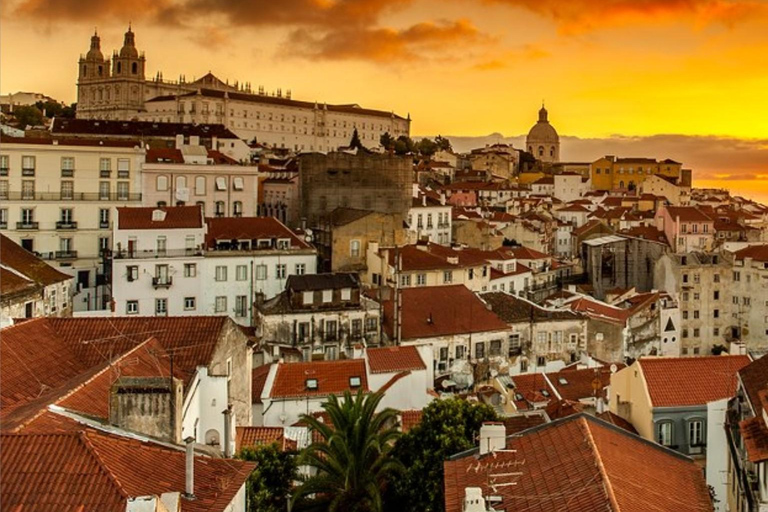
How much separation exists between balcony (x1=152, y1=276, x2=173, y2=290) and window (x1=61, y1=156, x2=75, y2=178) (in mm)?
11366

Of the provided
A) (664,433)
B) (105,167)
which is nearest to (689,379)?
(664,433)

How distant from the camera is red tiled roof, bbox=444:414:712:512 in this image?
12789 mm

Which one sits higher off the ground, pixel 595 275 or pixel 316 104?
pixel 316 104

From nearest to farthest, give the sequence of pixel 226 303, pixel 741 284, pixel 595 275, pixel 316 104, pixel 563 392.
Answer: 1. pixel 563 392
2. pixel 226 303
3. pixel 741 284
4. pixel 595 275
5. pixel 316 104

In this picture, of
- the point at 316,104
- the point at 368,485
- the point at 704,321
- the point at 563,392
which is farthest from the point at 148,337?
the point at 316,104

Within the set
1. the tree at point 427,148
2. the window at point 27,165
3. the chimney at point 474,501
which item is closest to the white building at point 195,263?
the window at point 27,165

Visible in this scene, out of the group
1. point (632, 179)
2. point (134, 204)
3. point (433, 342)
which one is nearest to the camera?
point (433, 342)

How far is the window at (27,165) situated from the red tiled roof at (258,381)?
22140 mm

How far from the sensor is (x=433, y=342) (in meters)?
39.6

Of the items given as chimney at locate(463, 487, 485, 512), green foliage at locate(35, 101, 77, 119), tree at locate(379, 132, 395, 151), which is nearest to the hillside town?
chimney at locate(463, 487, 485, 512)

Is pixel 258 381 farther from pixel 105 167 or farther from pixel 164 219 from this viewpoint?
pixel 105 167

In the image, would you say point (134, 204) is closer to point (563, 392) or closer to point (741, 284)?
point (563, 392)

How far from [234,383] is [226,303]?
23.3 meters

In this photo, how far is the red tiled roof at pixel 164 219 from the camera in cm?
4141
